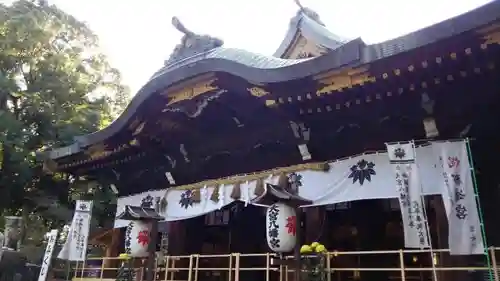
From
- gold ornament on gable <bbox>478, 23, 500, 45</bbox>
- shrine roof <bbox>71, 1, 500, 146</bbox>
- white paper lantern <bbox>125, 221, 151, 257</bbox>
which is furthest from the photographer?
white paper lantern <bbox>125, 221, 151, 257</bbox>

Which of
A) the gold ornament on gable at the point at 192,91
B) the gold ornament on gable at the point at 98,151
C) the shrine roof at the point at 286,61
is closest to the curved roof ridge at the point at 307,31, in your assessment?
the shrine roof at the point at 286,61

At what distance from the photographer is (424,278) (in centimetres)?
737

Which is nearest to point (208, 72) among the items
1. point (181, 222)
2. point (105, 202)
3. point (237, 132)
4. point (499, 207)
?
point (237, 132)

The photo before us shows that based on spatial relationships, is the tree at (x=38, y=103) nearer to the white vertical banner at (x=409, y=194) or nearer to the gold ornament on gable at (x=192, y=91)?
the gold ornament on gable at (x=192, y=91)

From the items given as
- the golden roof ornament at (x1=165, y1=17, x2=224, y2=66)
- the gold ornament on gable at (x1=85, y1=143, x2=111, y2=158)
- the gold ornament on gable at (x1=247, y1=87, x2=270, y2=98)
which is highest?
the golden roof ornament at (x1=165, y1=17, x2=224, y2=66)

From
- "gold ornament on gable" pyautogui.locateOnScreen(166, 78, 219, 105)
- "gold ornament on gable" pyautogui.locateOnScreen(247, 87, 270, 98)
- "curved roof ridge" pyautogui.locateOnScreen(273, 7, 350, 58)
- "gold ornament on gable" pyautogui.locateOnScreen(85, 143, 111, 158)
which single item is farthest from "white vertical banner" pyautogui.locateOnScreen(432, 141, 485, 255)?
"gold ornament on gable" pyautogui.locateOnScreen(85, 143, 111, 158)

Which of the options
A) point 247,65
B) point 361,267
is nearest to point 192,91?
point 247,65

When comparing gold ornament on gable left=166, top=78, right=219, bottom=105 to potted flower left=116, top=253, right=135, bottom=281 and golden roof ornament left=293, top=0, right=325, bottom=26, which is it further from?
golden roof ornament left=293, top=0, right=325, bottom=26

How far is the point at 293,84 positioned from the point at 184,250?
15.9 ft

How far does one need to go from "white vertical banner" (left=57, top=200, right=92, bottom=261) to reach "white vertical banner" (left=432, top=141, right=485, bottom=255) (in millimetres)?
7370

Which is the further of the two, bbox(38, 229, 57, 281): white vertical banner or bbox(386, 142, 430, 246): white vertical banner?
bbox(38, 229, 57, 281): white vertical banner

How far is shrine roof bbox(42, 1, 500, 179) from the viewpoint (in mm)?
5078

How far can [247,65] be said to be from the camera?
6926mm

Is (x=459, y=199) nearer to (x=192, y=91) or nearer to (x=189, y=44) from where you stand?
(x=192, y=91)
